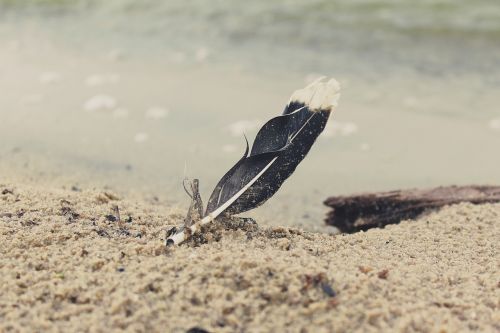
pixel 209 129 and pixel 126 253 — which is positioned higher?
pixel 209 129

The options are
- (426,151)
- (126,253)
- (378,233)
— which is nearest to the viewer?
(126,253)

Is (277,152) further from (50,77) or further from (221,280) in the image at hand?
(50,77)

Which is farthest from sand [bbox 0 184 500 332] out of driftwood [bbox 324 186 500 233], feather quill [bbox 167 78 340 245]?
driftwood [bbox 324 186 500 233]

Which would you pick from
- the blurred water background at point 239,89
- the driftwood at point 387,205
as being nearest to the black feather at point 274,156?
the driftwood at point 387,205

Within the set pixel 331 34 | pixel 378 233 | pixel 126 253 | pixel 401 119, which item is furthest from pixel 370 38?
pixel 126 253

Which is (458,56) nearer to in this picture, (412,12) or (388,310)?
(412,12)

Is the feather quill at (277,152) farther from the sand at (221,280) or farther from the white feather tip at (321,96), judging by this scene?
the sand at (221,280)
